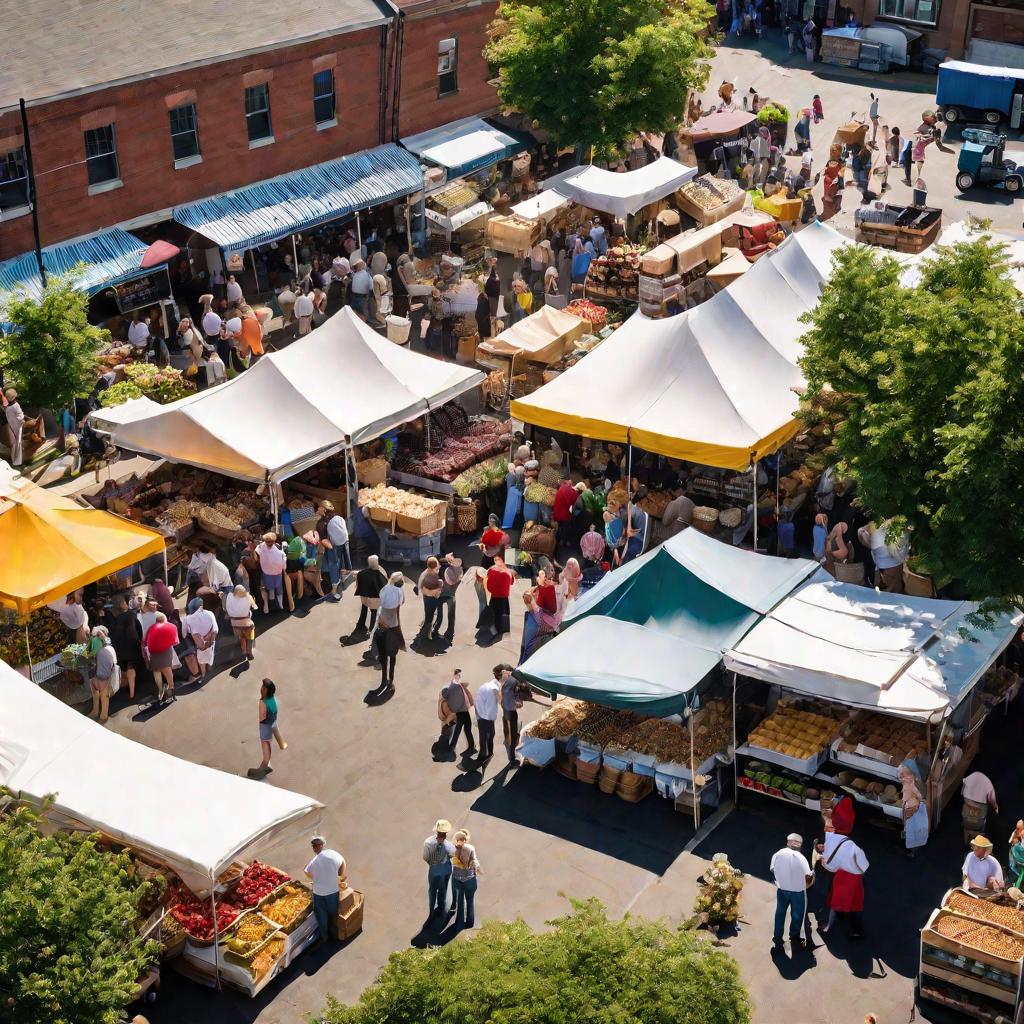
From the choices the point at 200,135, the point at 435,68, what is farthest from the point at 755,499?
the point at 435,68

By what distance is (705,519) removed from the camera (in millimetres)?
24438

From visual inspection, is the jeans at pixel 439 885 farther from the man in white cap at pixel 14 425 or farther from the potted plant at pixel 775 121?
the potted plant at pixel 775 121

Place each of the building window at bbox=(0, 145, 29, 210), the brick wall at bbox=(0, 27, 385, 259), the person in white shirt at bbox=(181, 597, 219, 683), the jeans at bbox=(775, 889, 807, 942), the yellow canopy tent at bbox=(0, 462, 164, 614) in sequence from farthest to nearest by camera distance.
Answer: the brick wall at bbox=(0, 27, 385, 259), the building window at bbox=(0, 145, 29, 210), the person in white shirt at bbox=(181, 597, 219, 683), the yellow canopy tent at bbox=(0, 462, 164, 614), the jeans at bbox=(775, 889, 807, 942)

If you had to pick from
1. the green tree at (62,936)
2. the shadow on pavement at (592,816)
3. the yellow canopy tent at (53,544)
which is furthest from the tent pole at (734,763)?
the yellow canopy tent at (53,544)

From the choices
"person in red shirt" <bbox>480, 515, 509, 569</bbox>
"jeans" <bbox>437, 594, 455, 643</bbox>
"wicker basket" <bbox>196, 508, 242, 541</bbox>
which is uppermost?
"person in red shirt" <bbox>480, 515, 509, 569</bbox>

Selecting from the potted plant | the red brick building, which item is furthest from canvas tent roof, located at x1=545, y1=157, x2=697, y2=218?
the potted plant

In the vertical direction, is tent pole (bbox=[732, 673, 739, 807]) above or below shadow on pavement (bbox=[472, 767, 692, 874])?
above

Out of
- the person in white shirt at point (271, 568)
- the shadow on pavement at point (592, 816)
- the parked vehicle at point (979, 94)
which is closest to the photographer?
the shadow on pavement at point (592, 816)

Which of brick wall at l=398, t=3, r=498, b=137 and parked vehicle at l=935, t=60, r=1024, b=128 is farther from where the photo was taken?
parked vehicle at l=935, t=60, r=1024, b=128

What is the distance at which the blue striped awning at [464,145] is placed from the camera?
36.4 meters

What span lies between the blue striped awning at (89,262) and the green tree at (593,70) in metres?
11.2

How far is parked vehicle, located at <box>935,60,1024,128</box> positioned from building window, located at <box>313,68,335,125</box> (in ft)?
65.7

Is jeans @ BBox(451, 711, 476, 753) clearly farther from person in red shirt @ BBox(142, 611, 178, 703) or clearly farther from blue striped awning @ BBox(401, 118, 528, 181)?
blue striped awning @ BBox(401, 118, 528, 181)

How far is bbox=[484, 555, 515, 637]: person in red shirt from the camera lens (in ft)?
73.5
